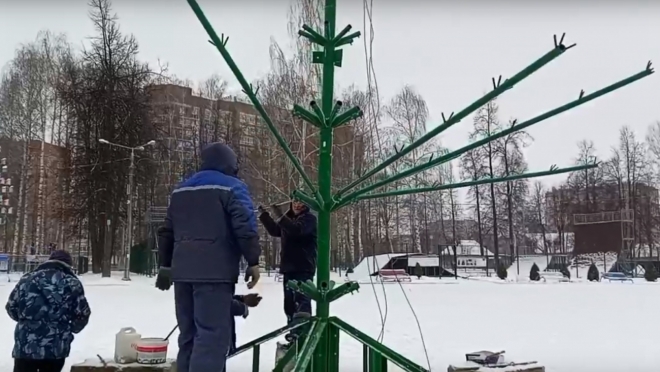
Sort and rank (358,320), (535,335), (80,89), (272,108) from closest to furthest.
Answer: (535,335)
(358,320)
(272,108)
(80,89)

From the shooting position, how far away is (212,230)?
103 inches

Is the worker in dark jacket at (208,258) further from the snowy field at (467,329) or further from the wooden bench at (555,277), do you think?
the wooden bench at (555,277)

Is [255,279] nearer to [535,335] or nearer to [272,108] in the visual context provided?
[535,335]

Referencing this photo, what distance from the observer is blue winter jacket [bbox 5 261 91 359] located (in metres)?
3.56

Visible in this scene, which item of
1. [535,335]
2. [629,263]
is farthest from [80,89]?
[629,263]

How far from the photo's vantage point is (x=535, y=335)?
7.45 m

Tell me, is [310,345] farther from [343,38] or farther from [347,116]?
[343,38]

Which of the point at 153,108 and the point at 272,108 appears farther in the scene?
the point at 153,108

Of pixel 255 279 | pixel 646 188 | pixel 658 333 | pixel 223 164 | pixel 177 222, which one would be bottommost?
pixel 658 333

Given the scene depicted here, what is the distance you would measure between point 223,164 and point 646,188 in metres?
50.3

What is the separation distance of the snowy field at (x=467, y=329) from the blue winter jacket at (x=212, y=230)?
3.24ft

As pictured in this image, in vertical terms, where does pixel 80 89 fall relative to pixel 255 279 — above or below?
above

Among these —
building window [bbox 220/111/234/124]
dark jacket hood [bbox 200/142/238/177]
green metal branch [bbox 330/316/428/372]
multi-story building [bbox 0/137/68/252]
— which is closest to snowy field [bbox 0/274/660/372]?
green metal branch [bbox 330/316/428/372]

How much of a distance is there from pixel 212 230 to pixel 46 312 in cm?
160
